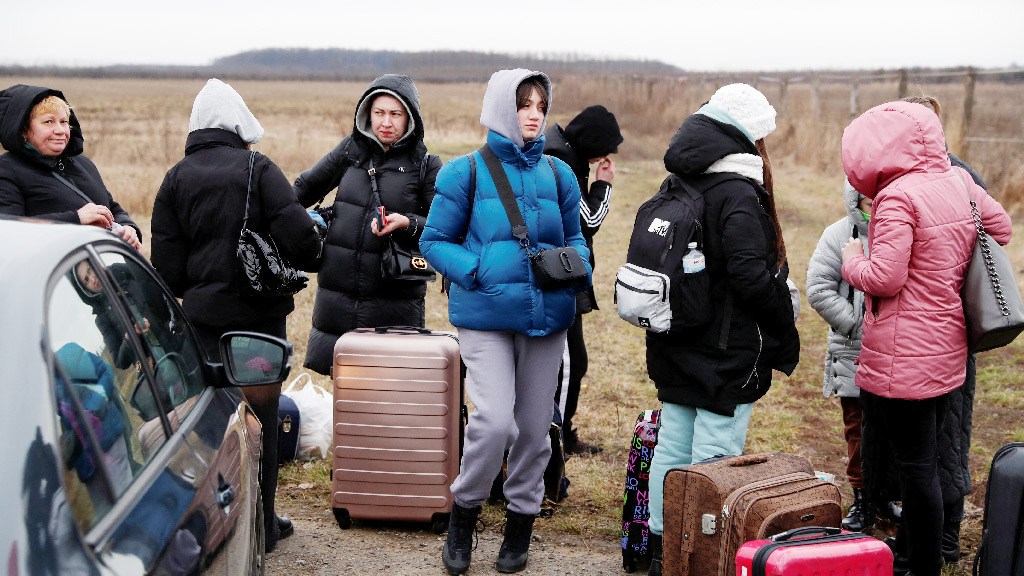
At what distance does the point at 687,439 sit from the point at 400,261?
1.58 metres

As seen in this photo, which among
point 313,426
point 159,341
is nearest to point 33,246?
point 159,341

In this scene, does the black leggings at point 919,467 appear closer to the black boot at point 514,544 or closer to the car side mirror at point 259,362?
the black boot at point 514,544

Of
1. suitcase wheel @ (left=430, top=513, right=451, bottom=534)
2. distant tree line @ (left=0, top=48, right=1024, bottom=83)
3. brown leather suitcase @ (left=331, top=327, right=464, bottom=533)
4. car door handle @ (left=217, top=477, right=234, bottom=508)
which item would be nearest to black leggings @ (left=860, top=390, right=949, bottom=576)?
brown leather suitcase @ (left=331, top=327, right=464, bottom=533)

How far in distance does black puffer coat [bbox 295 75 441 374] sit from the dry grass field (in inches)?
40.8

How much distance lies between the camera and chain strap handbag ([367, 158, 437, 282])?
182 inches

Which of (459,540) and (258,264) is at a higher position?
(258,264)

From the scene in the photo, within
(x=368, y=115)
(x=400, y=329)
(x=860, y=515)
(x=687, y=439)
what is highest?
(x=368, y=115)

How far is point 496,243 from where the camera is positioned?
388cm

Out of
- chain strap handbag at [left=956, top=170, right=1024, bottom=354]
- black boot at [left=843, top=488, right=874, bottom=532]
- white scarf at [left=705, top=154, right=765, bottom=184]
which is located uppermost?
white scarf at [left=705, top=154, right=765, bottom=184]

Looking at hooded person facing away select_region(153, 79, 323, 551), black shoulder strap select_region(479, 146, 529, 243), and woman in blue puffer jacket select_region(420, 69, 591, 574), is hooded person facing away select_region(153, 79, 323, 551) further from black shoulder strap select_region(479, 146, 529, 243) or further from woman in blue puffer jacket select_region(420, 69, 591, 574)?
black shoulder strap select_region(479, 146, 529, 243)

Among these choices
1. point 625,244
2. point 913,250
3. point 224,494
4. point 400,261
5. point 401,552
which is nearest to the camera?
point 224,494

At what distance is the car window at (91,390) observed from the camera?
1706 millimetres

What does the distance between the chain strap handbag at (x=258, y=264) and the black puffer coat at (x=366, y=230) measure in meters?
0.57

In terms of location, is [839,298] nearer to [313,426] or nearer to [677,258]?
[677,258]
